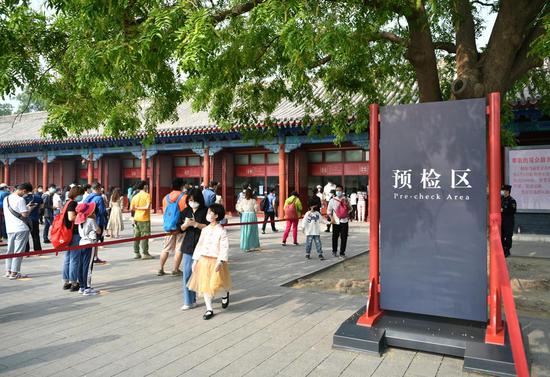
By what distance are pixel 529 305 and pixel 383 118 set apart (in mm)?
3344

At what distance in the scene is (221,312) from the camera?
491cm

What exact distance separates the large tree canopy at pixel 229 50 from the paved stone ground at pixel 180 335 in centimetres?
234

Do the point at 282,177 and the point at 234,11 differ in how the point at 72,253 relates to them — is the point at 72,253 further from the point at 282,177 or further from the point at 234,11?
the point at 282,177

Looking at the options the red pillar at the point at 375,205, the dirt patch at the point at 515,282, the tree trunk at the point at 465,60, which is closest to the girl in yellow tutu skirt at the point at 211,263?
the red pillar at the point at 375,205

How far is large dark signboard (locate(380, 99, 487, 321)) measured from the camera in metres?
3.74

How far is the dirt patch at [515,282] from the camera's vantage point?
18.0ft

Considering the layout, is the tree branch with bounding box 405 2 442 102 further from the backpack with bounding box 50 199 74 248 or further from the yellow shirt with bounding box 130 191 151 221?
the yellow shirt with bounding box 130 191 151 221

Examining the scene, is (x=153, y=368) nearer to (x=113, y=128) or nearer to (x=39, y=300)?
(x=39, y=300)

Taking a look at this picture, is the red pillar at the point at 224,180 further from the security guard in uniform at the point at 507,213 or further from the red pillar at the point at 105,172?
the security guard in uniform at the point at 507,213

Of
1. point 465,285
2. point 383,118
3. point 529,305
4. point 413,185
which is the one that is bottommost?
point 529,305

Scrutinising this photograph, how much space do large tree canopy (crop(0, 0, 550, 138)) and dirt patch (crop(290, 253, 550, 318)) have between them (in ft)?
8.31

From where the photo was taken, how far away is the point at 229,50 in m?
5.99

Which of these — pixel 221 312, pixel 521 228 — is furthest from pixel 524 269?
pixel 221 312

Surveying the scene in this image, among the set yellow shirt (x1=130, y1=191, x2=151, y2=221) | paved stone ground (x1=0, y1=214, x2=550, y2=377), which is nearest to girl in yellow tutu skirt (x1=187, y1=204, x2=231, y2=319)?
paved stone ground (x1=0, y1=214, x2=550, y2=377)
